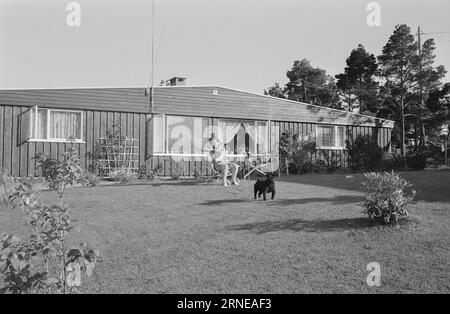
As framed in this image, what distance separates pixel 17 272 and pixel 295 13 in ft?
24.0

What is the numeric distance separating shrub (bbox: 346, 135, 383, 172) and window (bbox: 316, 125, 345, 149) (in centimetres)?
185

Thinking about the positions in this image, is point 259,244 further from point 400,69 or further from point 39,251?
point 400,69

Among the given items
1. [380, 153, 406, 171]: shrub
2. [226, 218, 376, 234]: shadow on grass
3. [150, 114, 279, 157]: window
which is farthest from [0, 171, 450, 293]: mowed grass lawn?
[380, 153, 406, 171]: shrub

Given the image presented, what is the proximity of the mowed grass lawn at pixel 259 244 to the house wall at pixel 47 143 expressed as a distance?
19.5 feet

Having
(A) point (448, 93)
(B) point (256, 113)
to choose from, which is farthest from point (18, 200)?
(A) point (448, 93)

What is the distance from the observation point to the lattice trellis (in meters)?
14.5

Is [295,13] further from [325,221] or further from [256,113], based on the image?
[256,113]

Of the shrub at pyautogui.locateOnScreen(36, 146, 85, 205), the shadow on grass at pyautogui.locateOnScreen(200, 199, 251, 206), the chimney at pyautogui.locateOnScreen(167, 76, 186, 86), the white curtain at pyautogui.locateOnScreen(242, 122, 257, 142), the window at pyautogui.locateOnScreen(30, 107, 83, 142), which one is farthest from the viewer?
the white curtain at pyautogui.locateOnScreen(242, 122, 257, 142)

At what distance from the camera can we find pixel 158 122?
15547mm

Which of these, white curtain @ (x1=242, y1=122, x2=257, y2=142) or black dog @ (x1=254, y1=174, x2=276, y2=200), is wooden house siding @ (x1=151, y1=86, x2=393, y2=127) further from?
black dog @ (x1=254, y1=174, x2=276, y2=200)

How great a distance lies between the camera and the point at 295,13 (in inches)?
337

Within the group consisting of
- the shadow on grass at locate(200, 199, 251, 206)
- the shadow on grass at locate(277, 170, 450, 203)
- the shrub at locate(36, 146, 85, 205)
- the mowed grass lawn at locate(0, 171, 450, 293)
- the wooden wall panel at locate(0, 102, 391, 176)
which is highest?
the wooden wall panel at locate(0, 102, 391, 176)

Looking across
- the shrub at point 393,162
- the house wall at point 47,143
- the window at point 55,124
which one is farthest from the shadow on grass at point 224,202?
the shrub at point 393,162

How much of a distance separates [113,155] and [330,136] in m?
9.74
